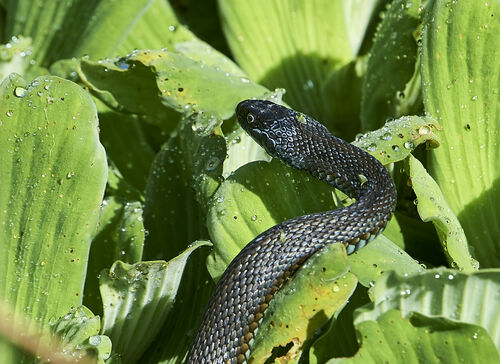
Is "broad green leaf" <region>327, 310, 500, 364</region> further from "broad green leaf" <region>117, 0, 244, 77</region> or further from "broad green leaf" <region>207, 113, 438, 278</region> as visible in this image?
"broad green leaf" <region>117, 0, 244, 77</region>

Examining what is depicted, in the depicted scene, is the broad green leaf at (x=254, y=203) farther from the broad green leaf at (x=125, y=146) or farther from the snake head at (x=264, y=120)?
the broad green leaf at (x=125, y=146)

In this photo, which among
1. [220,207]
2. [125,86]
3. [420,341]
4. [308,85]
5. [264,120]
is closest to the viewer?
[420,341]

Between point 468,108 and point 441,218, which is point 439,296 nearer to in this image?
point 441,218

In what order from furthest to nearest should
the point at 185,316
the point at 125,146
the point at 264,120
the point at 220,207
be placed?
the point at 125,146 < the point at 264,120 < the point at 185,316 < the point at 220,207

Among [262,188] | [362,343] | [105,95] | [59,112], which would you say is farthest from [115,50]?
[362,343]

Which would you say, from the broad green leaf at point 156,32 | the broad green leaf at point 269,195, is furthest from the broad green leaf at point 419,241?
the broad green leaf at point 156,32

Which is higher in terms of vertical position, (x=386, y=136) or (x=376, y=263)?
(x=386, y=136)

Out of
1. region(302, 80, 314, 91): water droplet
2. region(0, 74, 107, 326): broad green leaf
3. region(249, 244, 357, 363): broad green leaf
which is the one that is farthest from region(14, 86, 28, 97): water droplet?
region(302, 80, 314, 91): water droplet

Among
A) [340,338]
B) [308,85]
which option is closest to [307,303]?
[340,338]

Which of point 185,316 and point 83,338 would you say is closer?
point 83,338
